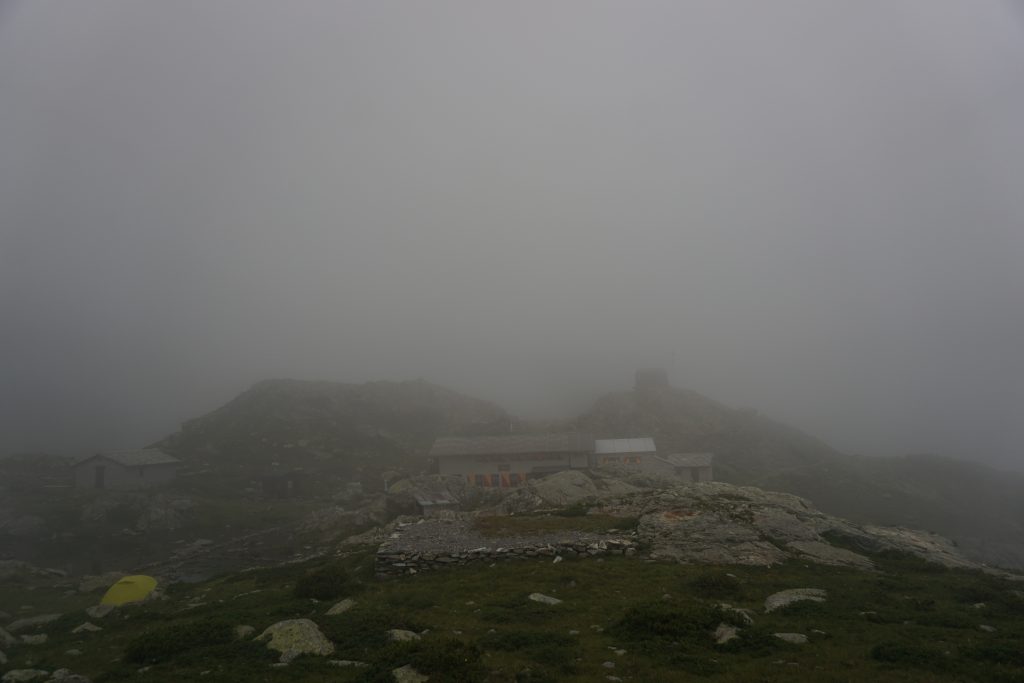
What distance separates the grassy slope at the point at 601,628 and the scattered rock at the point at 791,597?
43 centimetres

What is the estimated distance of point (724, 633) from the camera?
15453mm

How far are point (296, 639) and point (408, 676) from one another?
16.6 feet

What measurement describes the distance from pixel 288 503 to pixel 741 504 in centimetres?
5764

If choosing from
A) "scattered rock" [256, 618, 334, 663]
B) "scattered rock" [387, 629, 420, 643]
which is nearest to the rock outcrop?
"scattered rock" [387, 629, 420, 643]

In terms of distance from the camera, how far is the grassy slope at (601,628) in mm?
13539

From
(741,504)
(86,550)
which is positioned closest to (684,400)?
(741,504)

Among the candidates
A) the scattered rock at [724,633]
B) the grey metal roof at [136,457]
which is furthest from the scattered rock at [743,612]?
the grey metal roof at [136,457]

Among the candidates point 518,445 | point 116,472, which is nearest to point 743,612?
point 518,445

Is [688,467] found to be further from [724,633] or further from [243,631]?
[243,631]

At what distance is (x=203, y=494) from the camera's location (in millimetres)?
76000

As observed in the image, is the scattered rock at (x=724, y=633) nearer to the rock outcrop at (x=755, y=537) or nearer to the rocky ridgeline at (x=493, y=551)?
the rock outcrop at (x=755, y=537)

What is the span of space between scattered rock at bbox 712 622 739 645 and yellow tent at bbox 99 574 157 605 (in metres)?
26.6

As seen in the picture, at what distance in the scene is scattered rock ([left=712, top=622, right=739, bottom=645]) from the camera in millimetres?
15090

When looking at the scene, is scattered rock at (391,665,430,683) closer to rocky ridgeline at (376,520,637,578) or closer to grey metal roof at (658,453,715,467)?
rocky ridgeline at (376,520,637,578)
